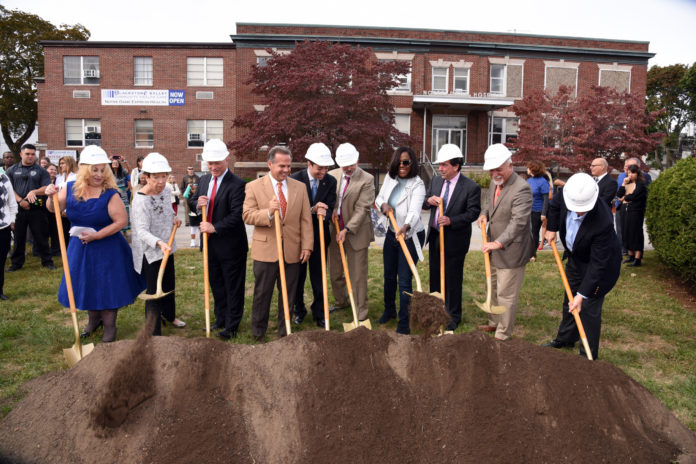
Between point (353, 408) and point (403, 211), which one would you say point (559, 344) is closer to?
point (403, 211)

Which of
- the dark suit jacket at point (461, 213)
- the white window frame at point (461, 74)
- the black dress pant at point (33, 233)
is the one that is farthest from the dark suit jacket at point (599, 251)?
the white window frame at point (461, 74)

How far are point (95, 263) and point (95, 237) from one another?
0.94ft

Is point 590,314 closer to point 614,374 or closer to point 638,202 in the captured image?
point 614,374

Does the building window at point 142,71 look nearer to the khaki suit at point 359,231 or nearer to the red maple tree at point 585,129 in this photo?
the red maple tree at point 585,129

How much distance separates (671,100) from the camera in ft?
136

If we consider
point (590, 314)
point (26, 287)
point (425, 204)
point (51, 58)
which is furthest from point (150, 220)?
point (51, 58)

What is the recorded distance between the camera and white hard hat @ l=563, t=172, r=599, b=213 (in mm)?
4441

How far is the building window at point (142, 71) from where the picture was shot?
2756 centimetres

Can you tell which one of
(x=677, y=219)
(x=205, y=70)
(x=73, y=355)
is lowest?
(x=73, y=355)

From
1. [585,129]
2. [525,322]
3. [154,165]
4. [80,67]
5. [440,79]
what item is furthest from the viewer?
[440,79]

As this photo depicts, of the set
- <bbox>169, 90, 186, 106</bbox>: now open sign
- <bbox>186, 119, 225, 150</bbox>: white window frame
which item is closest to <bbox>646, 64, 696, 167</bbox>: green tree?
<bbox>186, 119, 225, 150</bbox>: white window frame

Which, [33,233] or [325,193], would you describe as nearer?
[325,193]

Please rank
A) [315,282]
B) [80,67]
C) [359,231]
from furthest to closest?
[80,67]
[315,282]
[359,231]

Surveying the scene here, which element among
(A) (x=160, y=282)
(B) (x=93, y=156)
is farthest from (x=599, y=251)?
(B) (x=93, y=156)
